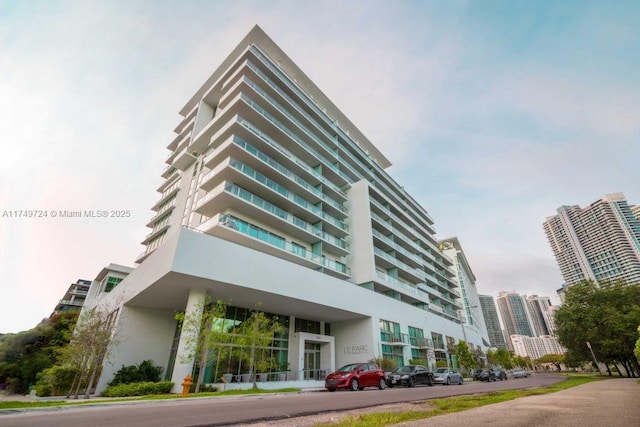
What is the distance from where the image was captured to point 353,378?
1728cm

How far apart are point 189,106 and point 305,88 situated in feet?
56.0

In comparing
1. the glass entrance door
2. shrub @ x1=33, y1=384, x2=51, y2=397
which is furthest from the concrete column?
the glass entrance door

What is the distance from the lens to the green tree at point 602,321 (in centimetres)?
3058

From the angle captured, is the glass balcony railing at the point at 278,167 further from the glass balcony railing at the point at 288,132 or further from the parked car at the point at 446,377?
the parked car at the point at 446,377

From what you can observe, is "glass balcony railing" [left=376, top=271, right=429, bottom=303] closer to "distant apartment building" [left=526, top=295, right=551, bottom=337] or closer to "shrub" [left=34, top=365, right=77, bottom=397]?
"shrub" [left=34, top=365, right=77, bottom=397]

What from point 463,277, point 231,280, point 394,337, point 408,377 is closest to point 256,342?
point 231,280

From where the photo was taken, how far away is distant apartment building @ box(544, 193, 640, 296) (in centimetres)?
7406

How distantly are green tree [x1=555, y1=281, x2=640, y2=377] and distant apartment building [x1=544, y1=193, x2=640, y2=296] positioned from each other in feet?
168

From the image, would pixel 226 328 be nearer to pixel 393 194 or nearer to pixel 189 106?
pixel 189 106

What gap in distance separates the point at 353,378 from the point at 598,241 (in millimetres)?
96228

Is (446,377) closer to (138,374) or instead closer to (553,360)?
(138,374)

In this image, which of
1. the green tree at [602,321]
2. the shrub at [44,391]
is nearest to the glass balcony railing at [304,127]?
the shrub at [44,391]

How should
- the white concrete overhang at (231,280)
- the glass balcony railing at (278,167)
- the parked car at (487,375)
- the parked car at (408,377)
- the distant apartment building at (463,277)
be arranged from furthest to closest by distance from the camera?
the distant apartment building at (463,277), the parked car at (487,375), the glass balcony railing at (278,167), the parked car at (408,377), the white concrete overhang at (231,280)

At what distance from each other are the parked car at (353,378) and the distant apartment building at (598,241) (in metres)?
84.1
